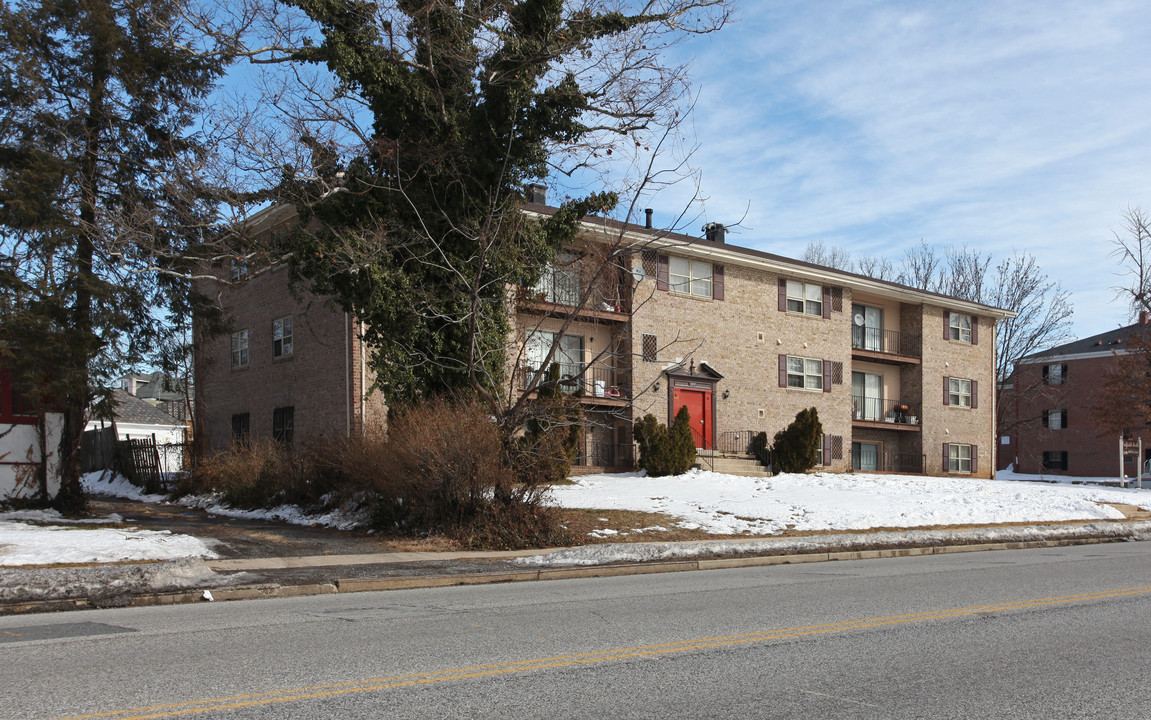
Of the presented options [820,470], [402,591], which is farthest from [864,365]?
[402,591]

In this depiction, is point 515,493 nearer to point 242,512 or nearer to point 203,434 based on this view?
point 242,512

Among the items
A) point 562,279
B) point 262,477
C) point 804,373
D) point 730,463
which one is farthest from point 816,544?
point 804,373

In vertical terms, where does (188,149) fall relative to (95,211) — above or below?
above

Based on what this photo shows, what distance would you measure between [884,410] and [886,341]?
3002 mm

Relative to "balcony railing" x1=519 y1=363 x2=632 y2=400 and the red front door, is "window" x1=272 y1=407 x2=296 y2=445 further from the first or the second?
the red front door

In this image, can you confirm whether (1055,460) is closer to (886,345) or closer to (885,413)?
(885,413)

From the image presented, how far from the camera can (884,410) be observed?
1543 inches

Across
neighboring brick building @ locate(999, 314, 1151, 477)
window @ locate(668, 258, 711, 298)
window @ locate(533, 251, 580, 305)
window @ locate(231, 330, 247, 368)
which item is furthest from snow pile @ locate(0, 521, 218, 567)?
neighboring brick building @ locate(999, 314, 1151, 477)

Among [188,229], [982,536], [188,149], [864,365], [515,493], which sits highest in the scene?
[188,149]

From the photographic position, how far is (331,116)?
1920cm

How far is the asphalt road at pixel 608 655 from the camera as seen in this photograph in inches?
210

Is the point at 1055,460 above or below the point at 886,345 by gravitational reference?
below

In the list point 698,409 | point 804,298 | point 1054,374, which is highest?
point 804,298

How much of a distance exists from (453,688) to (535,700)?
60 centimetres
